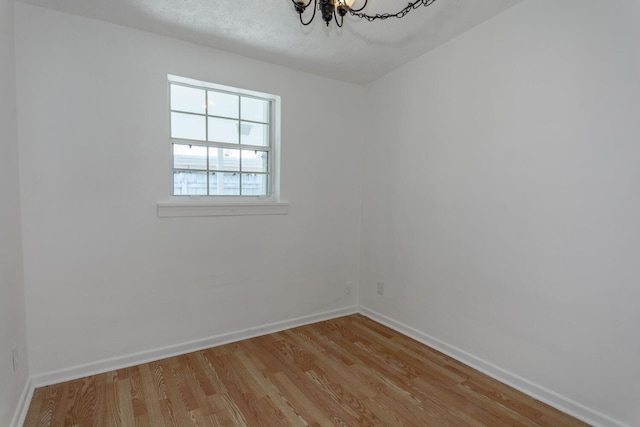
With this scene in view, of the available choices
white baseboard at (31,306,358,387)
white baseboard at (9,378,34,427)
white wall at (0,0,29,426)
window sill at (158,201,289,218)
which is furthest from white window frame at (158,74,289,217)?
white baseboard at (9,378,34,427)

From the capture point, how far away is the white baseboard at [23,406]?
5.81 feet

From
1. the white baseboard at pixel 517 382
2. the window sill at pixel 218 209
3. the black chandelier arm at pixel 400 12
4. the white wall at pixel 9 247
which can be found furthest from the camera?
the window sill at pixel 218 209

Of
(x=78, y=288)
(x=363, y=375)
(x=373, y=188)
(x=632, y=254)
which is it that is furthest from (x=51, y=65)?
(x=632, y=254)

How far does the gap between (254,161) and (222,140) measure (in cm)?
35

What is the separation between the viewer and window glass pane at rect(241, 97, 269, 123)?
3.04m

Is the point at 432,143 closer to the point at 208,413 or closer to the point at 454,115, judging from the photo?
the point at 454,115

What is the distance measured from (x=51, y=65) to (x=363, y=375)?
3034 mm

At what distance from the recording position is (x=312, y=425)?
1857 mm

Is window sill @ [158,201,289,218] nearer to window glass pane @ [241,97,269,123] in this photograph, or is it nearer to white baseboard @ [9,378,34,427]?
window glass pane @ [241,97,269,123]

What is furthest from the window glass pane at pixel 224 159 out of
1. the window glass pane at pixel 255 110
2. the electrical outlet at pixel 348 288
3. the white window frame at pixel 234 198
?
the electrical outlet at pixel 348 288

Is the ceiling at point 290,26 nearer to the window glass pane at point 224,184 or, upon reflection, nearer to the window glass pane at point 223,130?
the window glass pane at point 223,130

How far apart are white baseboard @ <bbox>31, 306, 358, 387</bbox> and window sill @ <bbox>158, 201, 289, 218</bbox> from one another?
107cm

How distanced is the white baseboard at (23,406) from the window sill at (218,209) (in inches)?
52.3

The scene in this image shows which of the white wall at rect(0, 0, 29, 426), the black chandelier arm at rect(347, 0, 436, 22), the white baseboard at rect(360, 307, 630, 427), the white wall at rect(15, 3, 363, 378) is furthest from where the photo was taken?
the white wall at rect(15, 3, 363, 378)
